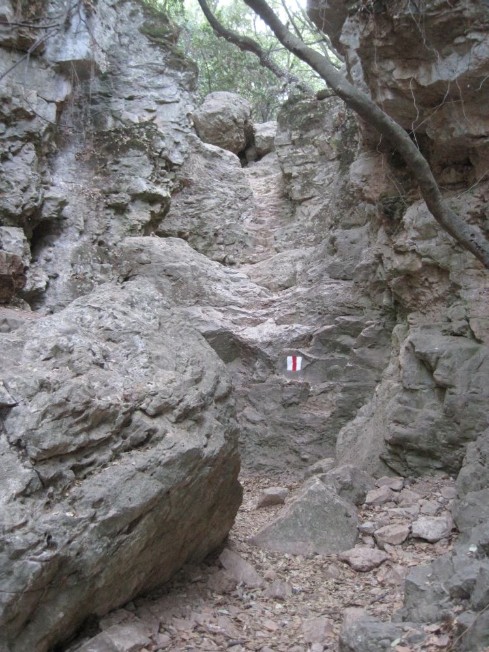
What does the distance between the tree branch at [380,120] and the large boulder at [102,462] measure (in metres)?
2.04

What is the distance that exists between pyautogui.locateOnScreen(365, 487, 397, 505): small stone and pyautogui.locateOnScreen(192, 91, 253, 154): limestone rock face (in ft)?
33.6

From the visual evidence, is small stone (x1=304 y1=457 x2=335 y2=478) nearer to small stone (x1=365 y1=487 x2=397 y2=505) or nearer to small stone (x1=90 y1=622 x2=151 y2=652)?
small stone (x1=365 y1=487 x2=397 y2=505)

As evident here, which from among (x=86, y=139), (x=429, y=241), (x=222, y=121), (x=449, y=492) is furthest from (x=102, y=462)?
(x=222, y=121)

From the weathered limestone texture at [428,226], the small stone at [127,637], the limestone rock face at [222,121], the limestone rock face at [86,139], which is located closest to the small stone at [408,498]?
the weathered limestone texture at [428,226]

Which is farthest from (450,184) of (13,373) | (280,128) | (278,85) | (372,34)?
(278,85)

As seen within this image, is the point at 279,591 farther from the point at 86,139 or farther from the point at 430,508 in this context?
the point at 86,139

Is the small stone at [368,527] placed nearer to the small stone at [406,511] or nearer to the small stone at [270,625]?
the small stone at [406,511]

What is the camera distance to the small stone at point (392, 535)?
162 inches

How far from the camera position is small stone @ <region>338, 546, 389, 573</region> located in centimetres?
391

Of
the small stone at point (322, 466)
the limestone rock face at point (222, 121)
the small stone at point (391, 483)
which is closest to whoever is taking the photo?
the small stone at point (391, 483)

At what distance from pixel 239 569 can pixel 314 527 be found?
0.74 meters

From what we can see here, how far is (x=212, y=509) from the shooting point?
12.3ft

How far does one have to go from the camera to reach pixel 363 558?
3.98 m

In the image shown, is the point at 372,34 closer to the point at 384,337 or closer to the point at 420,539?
the point at 384,337
